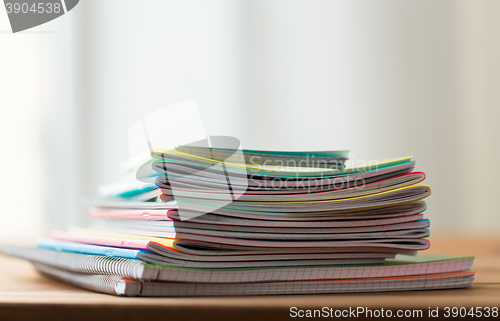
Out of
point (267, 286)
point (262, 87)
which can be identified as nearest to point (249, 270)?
point (267, 286)

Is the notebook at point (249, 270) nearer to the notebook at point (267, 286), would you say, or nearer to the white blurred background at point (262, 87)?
the notebook at point (267, 286)

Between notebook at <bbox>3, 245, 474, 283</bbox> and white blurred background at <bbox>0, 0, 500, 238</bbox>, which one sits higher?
white blurred background at <bbox>0, 0, 500, 238</bbox>

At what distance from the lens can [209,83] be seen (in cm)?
188

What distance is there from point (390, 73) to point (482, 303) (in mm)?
1810

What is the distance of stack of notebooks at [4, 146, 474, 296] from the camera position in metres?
0.43

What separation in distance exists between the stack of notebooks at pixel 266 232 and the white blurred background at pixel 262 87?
4.43ft

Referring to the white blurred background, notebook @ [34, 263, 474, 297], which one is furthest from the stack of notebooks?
the white blurred background

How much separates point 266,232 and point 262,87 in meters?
1.56

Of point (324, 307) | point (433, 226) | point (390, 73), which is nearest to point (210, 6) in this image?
point (390, 73)

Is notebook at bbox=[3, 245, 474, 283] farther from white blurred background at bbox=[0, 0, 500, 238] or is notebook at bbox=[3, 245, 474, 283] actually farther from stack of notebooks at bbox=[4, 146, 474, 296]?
white blurred background at bbox=[0, 0, 500, 238]

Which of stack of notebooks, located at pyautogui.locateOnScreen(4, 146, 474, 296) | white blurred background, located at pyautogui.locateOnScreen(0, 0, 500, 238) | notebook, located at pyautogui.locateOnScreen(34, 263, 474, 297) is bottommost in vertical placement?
notebook, located at pyautogui.locateOnScreen(34, 263, 474, 297)

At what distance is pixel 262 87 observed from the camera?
1960mm

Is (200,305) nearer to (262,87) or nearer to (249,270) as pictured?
(249,270)

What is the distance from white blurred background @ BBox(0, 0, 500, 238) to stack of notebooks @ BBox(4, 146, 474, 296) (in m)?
1.35
